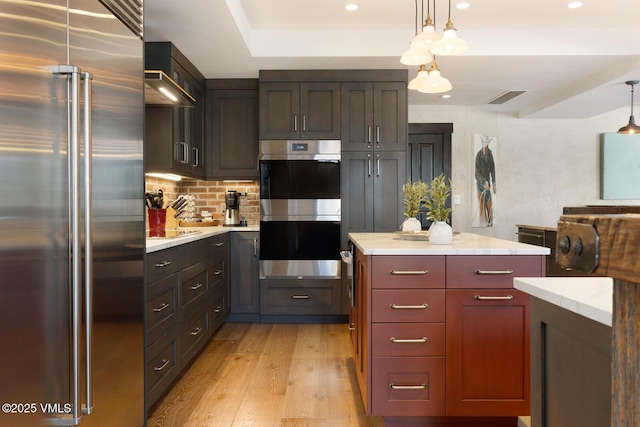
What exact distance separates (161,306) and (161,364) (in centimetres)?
32

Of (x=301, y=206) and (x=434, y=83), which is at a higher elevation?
(x=434, y=83)

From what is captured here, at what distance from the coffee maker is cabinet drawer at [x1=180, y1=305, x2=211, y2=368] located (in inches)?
48.8

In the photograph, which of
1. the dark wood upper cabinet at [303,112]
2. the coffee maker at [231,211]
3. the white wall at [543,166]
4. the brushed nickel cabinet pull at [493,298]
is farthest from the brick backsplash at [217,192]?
the white wall at [543,166]

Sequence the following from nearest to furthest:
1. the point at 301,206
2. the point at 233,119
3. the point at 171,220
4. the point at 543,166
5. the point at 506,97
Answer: the point at 171,220
the point at 301,206
the point at 233,119
the point at 506,97
the point at 543,166

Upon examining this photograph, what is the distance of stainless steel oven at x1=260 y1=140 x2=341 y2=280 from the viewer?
4.22 meters

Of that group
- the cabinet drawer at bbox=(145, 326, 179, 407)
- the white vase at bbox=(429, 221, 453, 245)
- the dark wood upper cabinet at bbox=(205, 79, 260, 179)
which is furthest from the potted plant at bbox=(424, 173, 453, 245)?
the dark wood upper cabinet at bbox=(205, 79, 260, 179)

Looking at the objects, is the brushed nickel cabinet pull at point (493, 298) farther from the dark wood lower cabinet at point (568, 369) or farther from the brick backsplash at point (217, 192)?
the brick backsplash at point (217, 192)

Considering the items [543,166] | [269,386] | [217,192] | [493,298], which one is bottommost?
[269,386]

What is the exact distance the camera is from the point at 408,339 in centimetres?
214

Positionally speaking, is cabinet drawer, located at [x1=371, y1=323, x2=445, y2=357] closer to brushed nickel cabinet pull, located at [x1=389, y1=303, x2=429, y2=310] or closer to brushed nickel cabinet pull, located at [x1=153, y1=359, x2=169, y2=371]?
brushed nickel cabinet pull, located at [x1=389, y1=303, x2=429, y2=310]

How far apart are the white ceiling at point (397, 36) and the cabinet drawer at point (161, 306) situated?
1787 mm

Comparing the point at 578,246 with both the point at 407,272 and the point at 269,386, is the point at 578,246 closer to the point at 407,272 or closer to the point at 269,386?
the point at 407,272

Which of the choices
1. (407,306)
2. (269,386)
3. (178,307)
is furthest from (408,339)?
(178,307)

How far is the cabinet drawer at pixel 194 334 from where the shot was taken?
9.41 ft
